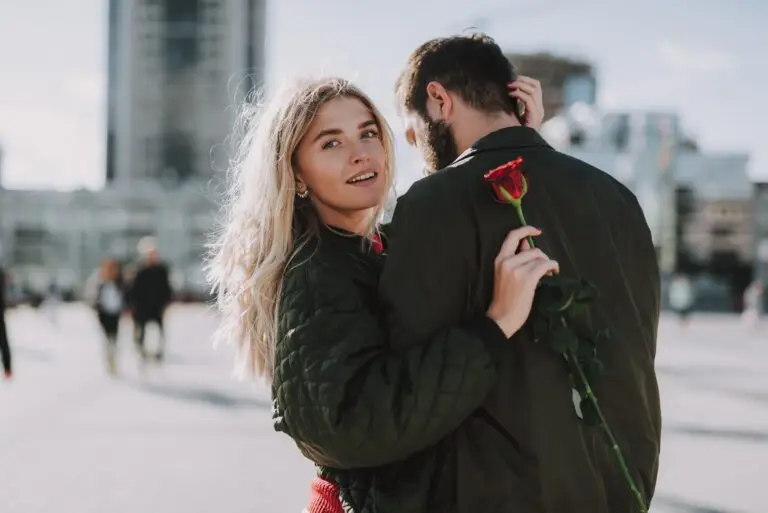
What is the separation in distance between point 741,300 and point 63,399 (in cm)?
4706

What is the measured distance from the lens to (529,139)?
2098 millimetres

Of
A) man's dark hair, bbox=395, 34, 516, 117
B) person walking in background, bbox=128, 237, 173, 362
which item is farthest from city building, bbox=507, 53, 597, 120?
man's dark hair, bbox=395, 34, 516, 117

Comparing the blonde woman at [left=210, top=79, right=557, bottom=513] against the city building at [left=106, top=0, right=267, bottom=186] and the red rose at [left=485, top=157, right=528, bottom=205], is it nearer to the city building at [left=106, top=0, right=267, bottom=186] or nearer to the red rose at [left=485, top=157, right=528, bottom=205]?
the red rose at [left=485, top=157, right=528, bottom=205]

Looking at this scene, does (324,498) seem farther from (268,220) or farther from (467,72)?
(467,72)

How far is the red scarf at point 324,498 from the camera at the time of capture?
2.20 metres

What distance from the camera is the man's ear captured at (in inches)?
87.4

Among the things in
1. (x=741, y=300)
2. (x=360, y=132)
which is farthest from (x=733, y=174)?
(x=360, y=132)

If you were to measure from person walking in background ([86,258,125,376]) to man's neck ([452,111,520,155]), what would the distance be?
12830mm

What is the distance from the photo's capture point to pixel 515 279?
190 centimetres

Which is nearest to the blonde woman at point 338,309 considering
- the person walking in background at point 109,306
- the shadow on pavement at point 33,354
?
the person walking in background at point 109,306

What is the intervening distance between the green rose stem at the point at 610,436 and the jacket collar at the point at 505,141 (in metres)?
0.47

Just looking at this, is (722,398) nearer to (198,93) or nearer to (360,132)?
(360,132)

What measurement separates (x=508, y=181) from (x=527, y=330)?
0.30 meters

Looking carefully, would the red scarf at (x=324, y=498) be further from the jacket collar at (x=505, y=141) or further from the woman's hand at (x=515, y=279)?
the jacket collar at (x=505, y=141)
